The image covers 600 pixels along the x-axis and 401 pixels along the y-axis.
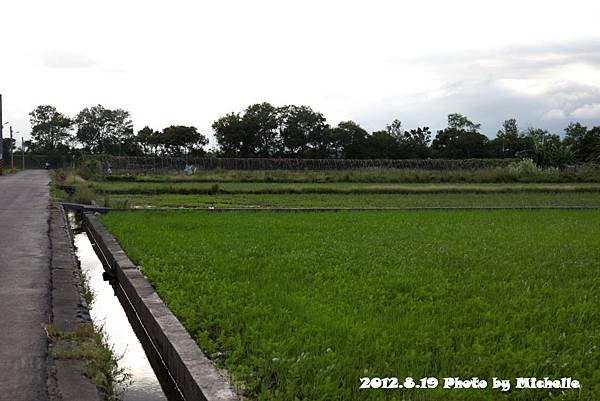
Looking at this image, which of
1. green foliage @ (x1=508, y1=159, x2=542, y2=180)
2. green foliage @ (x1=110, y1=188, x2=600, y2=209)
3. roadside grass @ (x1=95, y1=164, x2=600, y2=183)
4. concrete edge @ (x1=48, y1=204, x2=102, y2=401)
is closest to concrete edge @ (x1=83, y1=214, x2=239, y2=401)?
concrete edge @ (x1=48, y1=204, x2=102, y2=401)

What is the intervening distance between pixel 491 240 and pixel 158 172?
47060mm

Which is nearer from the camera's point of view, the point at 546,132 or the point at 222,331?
the point at 222,331

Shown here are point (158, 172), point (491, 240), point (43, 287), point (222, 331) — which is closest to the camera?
point (222, 331)

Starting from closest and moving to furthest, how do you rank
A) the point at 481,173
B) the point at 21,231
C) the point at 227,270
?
1. the point at 227,270
2. the point at 21,231
3. the point at 481,173

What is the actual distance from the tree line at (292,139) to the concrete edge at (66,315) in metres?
68.7

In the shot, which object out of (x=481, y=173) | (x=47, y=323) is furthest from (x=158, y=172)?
(x=47, y=323)

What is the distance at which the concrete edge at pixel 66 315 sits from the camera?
4.42 meters

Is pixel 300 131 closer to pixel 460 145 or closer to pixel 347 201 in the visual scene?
pixel 460 145

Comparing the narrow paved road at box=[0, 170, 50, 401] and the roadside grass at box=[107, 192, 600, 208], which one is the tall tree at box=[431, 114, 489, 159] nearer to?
the roadside grass at box=[107, 192, 600, 208]

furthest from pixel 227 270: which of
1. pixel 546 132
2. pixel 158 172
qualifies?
pixel 546 132

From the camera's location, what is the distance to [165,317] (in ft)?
20.4

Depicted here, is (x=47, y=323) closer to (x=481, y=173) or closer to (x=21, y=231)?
(x=21, y=231)

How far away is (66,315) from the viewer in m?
6.50

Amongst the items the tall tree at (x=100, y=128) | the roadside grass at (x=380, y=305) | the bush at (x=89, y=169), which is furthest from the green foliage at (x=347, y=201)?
the tall tree at (x=100, y=128)
